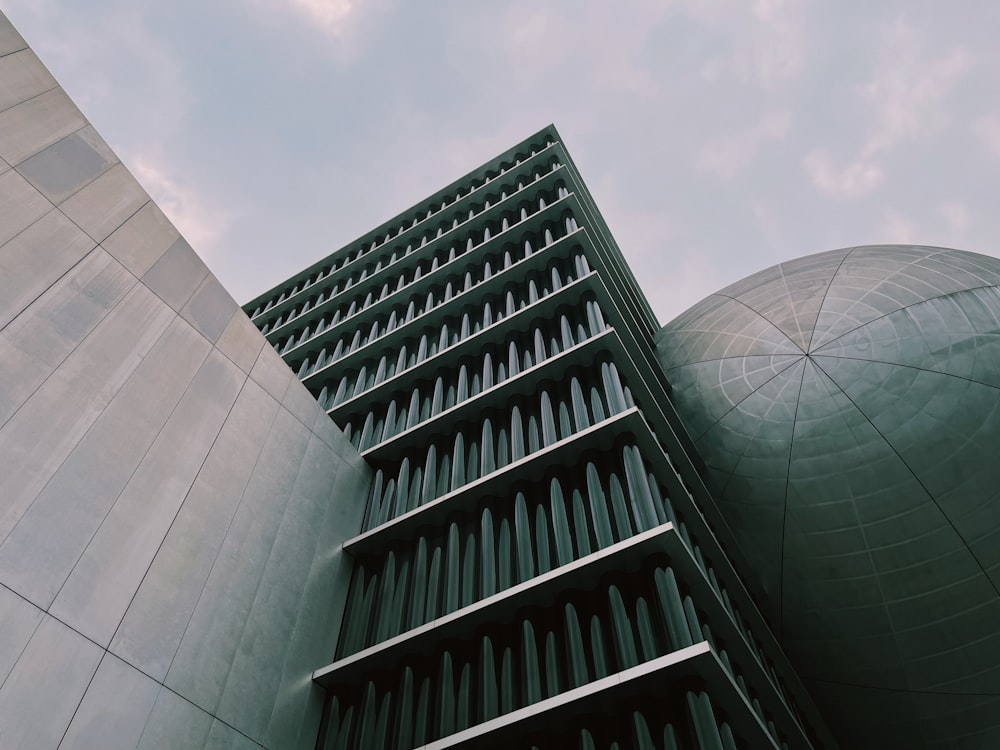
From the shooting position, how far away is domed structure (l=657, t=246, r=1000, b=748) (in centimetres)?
1382

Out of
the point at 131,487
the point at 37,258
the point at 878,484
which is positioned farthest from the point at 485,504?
the point at 878,484

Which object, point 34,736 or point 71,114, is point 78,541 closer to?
point 34,736

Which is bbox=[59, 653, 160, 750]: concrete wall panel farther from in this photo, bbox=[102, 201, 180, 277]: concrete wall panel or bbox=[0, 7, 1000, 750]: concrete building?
bbox=[102, 201, 180, 277]: concrete wall panel

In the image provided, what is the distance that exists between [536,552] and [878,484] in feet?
27.9

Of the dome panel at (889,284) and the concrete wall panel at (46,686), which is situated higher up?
the dome panel at (889,284)

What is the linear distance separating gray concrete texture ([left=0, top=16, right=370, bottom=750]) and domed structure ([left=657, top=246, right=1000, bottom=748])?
393 inches

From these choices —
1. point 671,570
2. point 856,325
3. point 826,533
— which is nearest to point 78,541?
point 671,570

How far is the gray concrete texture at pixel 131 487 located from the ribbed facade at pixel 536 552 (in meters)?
1.55

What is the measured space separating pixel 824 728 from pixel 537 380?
9.65 meters

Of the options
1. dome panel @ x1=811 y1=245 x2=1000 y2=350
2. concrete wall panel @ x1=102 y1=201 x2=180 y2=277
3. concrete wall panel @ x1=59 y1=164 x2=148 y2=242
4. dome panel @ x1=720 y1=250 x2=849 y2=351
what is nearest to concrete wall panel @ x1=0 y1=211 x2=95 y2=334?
concrete wall panel @ x1=59 y1=164 x2=148 y2=242

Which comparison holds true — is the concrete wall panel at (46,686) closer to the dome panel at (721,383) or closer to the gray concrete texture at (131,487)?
the gray concrete texture at (131,487)

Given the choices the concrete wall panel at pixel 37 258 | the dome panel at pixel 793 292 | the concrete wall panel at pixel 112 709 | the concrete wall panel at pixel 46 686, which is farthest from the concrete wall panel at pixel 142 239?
the dome panel at pixel 793 292

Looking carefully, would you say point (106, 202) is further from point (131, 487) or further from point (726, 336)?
point (726, 336)

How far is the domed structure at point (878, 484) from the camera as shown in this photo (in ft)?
45.3
